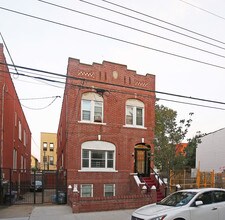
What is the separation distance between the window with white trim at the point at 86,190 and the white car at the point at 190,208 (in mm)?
9953

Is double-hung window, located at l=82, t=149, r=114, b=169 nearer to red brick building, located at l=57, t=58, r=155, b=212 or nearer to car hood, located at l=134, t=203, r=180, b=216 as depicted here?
red brick building, located at l=57, t=58, r=155, b=212

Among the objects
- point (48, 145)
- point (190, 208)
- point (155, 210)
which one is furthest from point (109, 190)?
point (48, 145)

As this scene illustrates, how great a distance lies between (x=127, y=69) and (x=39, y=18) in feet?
40.1

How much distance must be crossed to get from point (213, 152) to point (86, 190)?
25917 mm

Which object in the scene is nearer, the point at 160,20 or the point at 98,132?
the point at 160,20

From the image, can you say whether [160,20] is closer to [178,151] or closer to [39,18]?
[39,18]

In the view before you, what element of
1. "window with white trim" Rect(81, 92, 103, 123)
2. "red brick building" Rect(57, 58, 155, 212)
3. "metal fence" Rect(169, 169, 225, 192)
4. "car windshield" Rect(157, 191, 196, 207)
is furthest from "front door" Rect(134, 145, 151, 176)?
"car windshield" Rect(157, 191, 196, 207)

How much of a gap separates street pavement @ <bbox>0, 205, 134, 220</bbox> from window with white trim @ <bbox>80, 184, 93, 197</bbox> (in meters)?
3.30

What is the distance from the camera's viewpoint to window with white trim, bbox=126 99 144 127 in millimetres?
22656

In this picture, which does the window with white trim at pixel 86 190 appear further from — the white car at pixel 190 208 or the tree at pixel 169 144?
the white car at pixel 190 208

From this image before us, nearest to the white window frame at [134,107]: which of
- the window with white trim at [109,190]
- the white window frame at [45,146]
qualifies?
the window with white trim at [109,190]

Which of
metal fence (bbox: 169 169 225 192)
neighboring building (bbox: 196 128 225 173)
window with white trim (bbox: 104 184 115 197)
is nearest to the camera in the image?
window with white trim (bbox: 104 184 115 197)

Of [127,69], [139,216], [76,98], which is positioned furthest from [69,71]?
[139,216]

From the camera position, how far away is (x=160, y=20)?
11.3 meters
